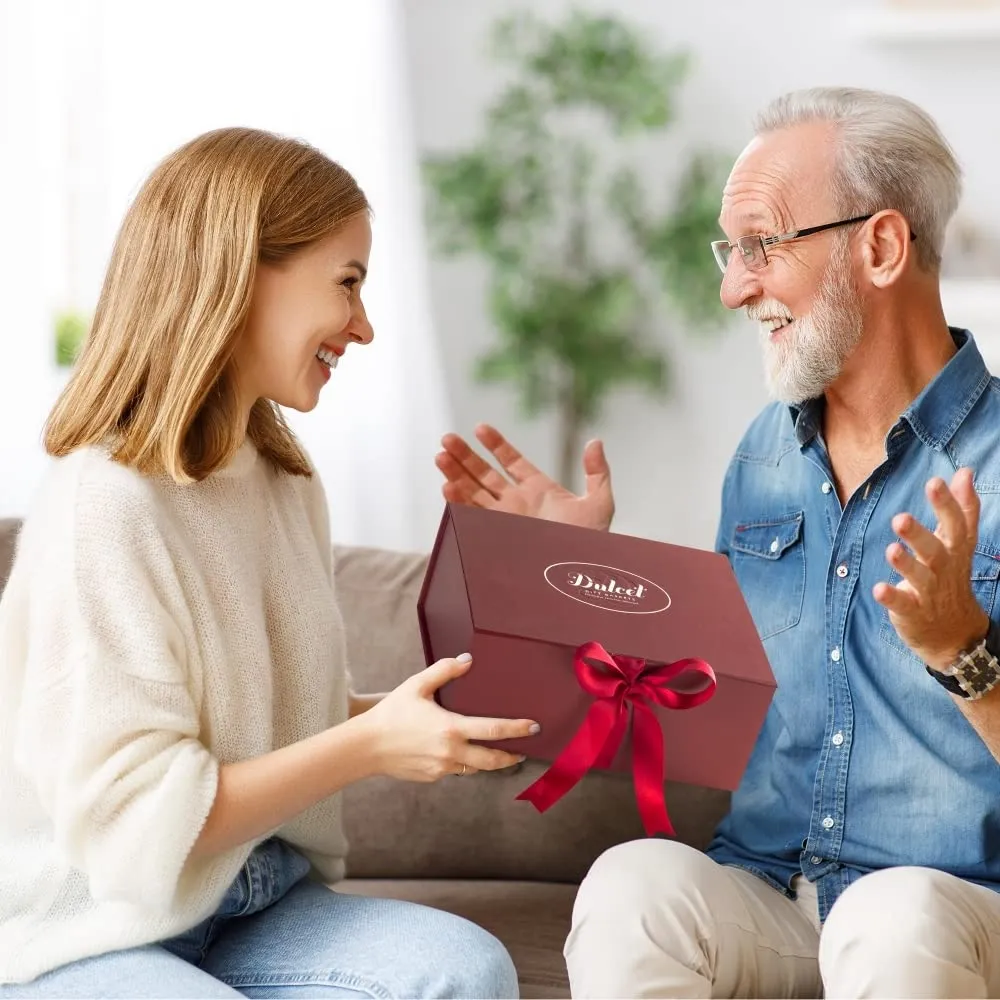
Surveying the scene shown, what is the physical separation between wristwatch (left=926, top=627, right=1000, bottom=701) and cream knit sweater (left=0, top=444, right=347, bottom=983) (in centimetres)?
66

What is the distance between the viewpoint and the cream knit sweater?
47.3 inches

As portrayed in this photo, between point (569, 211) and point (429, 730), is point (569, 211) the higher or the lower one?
the higher one

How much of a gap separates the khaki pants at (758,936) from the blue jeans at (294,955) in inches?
4.7

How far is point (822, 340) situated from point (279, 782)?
842 mm

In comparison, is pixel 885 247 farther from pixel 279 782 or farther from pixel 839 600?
pixel 279 782

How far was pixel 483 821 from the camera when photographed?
1900mm

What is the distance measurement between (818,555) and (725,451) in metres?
2.31

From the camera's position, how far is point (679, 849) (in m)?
1.45

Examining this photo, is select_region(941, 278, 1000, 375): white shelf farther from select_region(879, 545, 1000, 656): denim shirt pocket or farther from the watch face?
the watch face

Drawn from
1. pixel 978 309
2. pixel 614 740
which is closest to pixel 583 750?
pixel 614 740

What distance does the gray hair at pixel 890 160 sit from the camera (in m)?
1.62

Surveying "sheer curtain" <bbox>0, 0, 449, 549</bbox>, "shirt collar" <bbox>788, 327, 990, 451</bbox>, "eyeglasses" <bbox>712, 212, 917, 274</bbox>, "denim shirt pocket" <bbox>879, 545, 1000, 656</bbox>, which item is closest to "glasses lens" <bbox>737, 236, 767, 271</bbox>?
"eyeglasses" <bbox>712, 212, 917, 274</bbox>

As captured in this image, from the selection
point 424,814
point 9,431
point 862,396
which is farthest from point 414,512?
point 862,396

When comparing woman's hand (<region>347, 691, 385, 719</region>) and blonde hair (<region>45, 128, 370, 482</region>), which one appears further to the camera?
woman's hand (<region>347, 691, 385, 719</region>)
